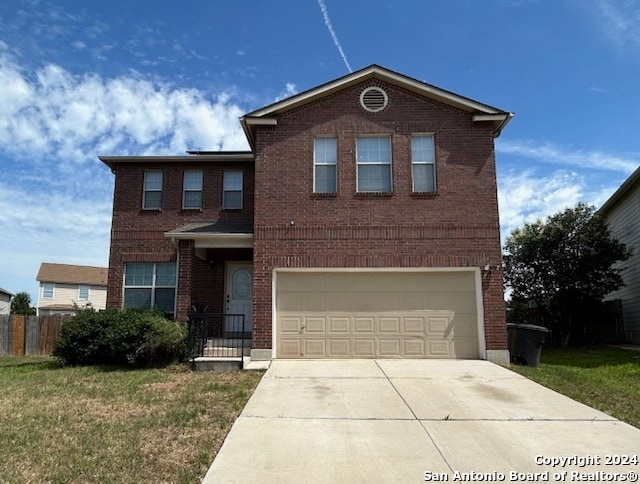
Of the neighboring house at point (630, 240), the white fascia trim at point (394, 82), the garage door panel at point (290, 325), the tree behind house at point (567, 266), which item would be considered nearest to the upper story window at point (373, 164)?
the white fascia trim at point (394, 82)

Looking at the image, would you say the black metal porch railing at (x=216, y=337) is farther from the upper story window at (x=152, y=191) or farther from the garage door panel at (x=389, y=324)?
the upper story window at (x=152, y=191)

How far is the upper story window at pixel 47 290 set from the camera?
1446 inches

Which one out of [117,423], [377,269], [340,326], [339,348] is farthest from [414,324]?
[117,423]

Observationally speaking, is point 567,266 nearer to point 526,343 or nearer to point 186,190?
point 526,343

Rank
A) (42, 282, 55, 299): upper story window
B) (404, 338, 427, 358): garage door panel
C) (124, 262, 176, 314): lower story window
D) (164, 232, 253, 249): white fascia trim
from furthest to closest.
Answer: (42, 282, 55, 299): upper story window → (124, 262, 176, 314): lower story window → (164, 232, 253, 249): white fascia trim → (404, 338, 427, 358): garage door panel

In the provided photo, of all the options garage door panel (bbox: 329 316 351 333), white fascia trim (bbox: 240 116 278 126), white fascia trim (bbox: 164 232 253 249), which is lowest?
garage door panel (bbox: 329 316 351 333)

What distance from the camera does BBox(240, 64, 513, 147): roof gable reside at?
12039mm

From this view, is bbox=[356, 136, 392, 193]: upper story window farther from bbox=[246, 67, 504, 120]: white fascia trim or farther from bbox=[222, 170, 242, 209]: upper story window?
bbox=[222, 170, 242, 209]: upper story window

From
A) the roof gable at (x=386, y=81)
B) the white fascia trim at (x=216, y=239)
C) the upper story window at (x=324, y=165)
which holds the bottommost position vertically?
the white fascia trim at (x=216, y=239)

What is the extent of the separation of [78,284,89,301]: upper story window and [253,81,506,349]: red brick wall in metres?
31.4

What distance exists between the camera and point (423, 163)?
40.2 feet

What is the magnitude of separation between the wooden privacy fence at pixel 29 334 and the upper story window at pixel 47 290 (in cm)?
2155

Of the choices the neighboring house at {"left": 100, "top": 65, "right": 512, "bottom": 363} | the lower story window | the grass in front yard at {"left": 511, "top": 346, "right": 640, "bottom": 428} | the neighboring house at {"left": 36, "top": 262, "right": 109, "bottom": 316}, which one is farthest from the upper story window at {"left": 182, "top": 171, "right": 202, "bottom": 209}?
the neighboring house at {"left": 36, "top": 262, "right": 109, "bottom": 316}

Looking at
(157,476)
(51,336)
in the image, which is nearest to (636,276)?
(157,476)
